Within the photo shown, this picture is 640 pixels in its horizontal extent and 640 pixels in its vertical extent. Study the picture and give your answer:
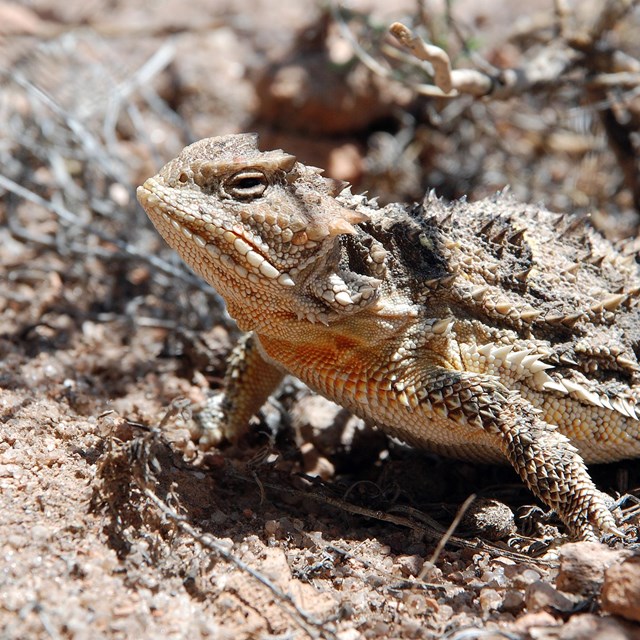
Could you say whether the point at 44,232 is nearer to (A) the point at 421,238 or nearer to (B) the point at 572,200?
(A) the point at 421,238

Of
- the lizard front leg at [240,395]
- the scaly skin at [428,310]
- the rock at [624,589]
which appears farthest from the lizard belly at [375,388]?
the rock at [624,589]

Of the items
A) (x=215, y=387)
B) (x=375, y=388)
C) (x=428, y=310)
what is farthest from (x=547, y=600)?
(x=215, y=387)

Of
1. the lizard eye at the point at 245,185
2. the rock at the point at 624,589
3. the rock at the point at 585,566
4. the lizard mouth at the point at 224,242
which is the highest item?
the lizard eye at the point at 245,185

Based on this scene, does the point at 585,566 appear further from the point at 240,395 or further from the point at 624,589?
the point at 240,395

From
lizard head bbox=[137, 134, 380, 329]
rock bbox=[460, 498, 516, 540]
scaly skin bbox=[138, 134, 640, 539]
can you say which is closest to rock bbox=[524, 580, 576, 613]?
scaly skin bbox=[138, 134, 640, 539]

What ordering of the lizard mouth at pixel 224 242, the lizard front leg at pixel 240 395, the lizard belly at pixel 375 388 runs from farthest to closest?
the lizard front leg at pixel 240 395 < the lizard belly at pixel 375 388 < the lizard mouth at pixel 224 242

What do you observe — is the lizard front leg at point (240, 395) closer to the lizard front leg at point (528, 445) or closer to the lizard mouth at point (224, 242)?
the lizard mouth at point (224, 242)
